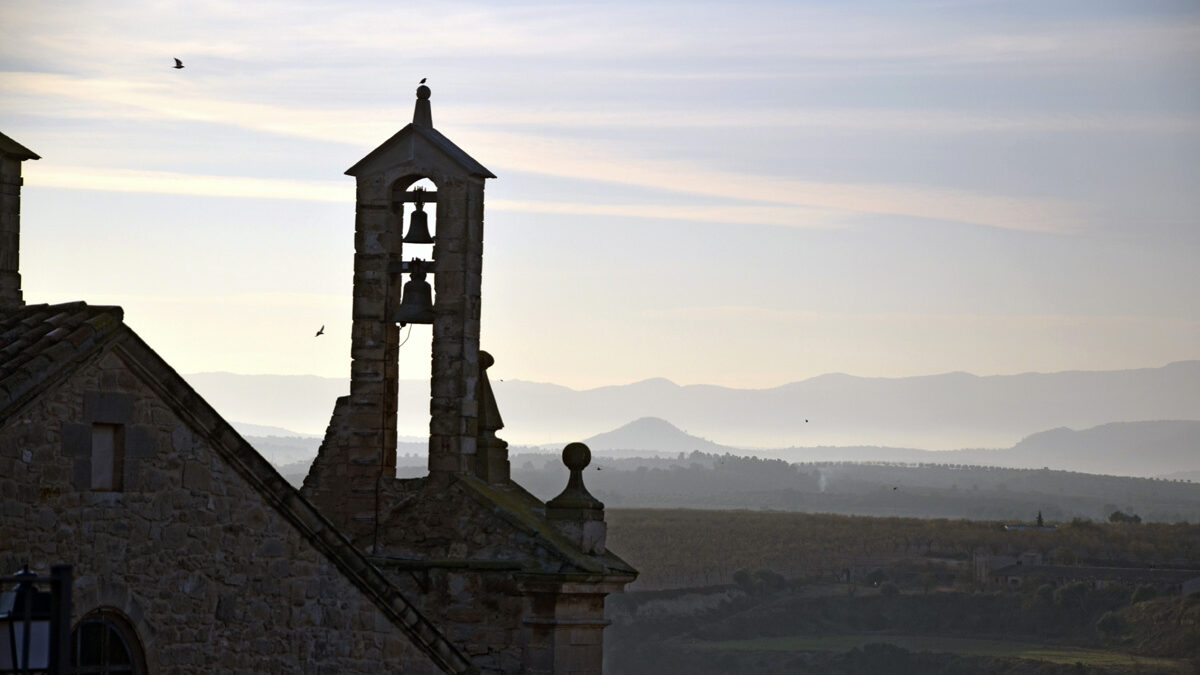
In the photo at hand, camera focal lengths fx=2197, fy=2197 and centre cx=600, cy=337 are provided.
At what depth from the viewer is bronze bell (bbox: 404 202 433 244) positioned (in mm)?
18547

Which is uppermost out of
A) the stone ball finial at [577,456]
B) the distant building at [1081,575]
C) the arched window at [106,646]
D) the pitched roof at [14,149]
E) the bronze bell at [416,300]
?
the pitched roof at [14,149]

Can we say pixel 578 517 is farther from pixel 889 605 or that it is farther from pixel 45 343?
pixel 889 605

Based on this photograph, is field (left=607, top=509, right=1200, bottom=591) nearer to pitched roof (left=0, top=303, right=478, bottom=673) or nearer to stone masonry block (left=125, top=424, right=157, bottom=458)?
pitched roof (left=0, top=303, right=478, bottom=673)

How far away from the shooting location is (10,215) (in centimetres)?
1591

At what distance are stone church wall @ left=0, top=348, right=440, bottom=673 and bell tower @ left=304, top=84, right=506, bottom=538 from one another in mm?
3759

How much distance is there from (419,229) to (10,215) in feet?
12.5

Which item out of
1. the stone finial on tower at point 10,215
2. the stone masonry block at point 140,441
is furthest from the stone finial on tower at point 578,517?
the stone masonry block at point 140,441

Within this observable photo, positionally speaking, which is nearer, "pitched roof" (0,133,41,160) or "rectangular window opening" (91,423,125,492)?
"rectangular window opening" (91,423,125,492)

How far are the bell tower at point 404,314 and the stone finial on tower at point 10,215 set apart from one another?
11.4ft

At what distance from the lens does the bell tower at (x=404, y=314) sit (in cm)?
1828

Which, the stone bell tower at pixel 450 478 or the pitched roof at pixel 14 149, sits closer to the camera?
the pitched roof at pixel 14 149

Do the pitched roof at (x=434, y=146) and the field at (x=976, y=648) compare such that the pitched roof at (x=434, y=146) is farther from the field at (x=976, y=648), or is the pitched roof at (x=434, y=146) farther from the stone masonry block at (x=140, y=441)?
the field at (x=976, y=648)

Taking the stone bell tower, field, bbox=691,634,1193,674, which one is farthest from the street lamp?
field, bbox=691,634,1193,674

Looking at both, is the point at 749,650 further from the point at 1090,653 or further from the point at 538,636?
the point at 538,636
